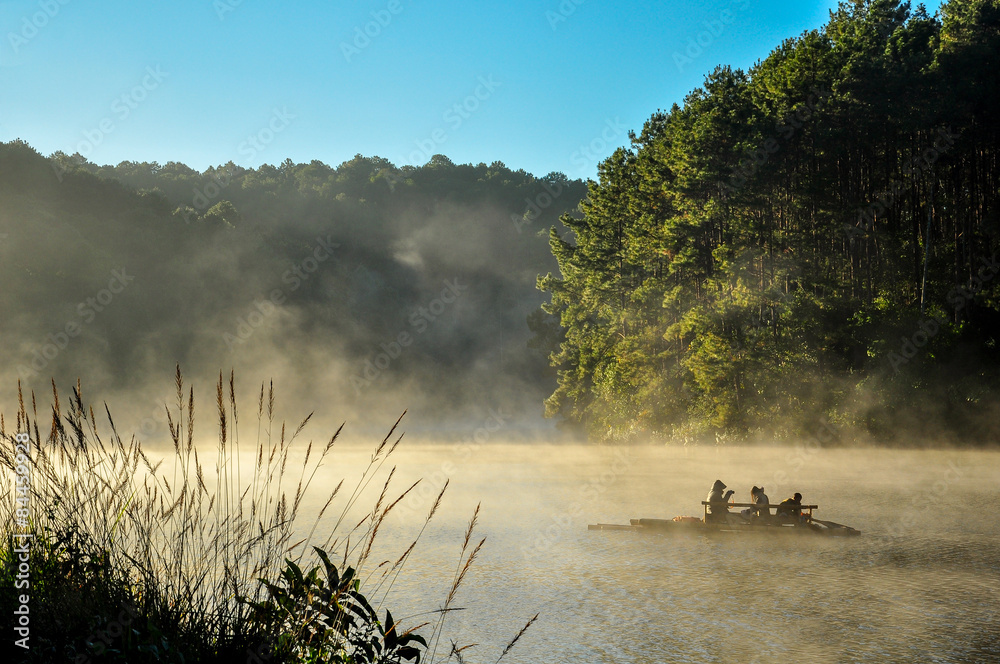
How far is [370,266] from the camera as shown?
92.2 metres

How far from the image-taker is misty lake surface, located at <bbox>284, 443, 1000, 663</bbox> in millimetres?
8992

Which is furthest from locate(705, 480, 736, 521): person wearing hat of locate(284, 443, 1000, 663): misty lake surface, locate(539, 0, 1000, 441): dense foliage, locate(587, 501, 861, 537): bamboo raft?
locate(539, 0, 1000, 441): dense foliage

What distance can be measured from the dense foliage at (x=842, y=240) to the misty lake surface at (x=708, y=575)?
8.80 m

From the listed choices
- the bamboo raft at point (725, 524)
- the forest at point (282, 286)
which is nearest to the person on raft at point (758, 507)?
the bamboo raft at point (725, 524)

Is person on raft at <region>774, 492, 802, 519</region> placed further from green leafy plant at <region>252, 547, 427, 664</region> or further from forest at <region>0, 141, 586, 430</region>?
forest at <region>0, 141, 586, 430</region>

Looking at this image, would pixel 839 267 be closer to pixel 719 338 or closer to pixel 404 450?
pixel 719 338

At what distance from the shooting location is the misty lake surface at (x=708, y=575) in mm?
8992

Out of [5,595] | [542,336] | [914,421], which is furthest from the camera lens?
[542,336]

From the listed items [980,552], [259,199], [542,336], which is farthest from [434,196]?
[980,552]

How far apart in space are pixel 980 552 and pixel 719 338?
23500mm

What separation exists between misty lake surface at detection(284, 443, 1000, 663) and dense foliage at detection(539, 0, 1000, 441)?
880 centimetres

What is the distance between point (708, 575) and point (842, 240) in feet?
98.8

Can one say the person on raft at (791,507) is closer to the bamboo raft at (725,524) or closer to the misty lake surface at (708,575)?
the bamboo raft at (725,524)

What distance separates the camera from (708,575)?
12719 millimetres
